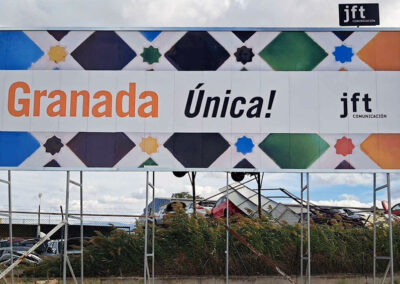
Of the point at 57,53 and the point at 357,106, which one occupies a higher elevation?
the point at 57,53

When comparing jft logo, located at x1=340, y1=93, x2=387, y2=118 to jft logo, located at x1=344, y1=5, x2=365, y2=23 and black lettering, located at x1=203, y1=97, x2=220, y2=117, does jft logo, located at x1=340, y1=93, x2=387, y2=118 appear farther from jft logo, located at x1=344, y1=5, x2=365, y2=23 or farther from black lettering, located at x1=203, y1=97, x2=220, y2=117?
black lettering, located at x1=203, y1=97, x2=220, y2=117

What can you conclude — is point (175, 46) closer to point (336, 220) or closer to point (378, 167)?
point (378, 167)

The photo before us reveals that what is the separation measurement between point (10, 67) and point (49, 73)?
0.81 m

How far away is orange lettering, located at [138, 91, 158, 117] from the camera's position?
30.1 ft

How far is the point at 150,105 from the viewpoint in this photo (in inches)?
362

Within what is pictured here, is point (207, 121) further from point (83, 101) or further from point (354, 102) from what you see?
point (354, 102)

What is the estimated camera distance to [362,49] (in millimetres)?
9328

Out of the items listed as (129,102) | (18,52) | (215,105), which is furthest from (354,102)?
(18,52)

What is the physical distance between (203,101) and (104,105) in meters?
1.91

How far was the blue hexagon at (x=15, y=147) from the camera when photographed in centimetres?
911

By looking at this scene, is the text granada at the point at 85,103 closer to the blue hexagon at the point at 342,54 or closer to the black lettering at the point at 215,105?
the black lettering at the point at 215,105

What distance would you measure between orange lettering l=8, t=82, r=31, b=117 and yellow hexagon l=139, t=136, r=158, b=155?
2375 millimetres

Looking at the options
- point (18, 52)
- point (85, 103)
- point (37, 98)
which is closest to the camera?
point (85, 103)

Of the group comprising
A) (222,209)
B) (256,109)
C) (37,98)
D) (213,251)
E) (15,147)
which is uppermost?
(37,98)
